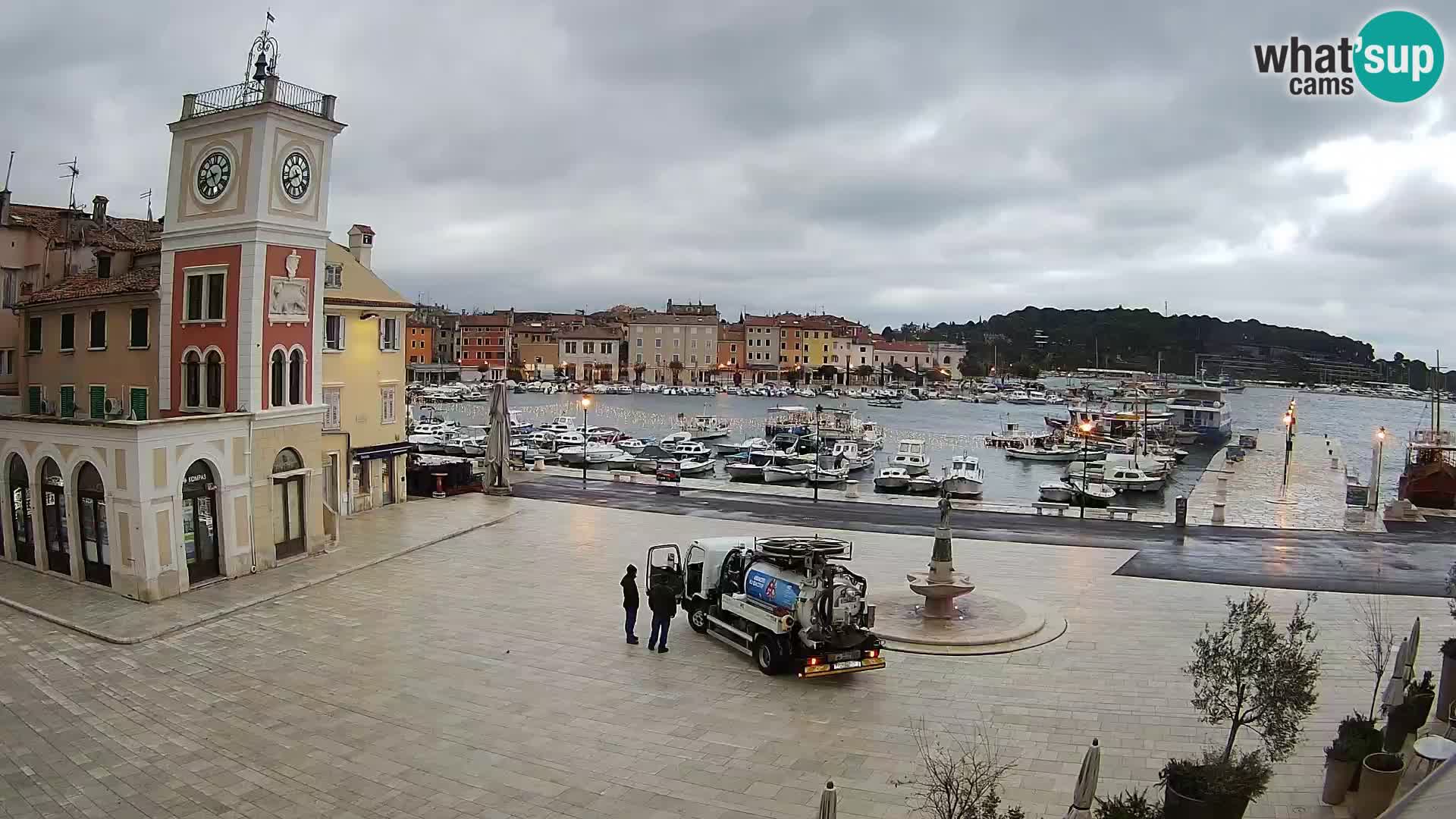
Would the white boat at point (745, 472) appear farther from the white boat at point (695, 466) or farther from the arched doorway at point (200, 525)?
the arched doorway at point (200, 525)

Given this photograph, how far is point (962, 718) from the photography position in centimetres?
1068

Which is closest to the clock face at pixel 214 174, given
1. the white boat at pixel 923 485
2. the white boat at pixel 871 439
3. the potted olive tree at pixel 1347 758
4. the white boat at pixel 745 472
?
the potted olive tree at pixel 1347 758

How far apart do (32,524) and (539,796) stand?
14934 millimetres

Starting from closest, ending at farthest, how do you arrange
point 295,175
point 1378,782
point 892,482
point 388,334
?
point 1378,782 → point 295,175 → point 388,334 → point 892,482

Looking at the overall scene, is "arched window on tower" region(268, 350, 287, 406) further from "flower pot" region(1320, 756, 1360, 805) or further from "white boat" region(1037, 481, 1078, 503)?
"white boat" region(1037, 481, 1078, 503)

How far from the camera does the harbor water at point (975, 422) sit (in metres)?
54.3

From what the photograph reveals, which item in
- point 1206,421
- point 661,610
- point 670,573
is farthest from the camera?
point 1206,421

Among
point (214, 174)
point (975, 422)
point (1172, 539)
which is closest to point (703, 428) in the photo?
point (975, 422)

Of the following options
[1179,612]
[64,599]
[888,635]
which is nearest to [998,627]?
[888,635]

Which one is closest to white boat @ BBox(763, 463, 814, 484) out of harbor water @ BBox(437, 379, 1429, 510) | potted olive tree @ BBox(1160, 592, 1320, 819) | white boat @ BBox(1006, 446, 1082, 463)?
harbor water @ BBox(437, 379, 1429, 510)

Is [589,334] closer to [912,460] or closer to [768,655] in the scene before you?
[912,460]

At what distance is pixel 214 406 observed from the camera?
62.0ft

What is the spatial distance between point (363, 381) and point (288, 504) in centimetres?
803

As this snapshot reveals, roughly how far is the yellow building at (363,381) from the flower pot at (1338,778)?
2197cm
